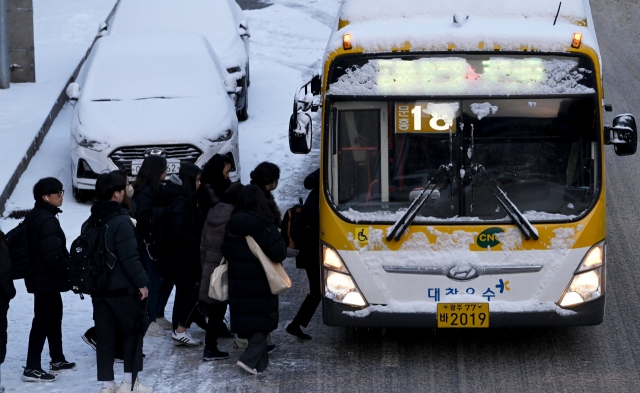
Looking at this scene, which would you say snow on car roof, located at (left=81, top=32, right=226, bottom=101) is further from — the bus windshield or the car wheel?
the bus windshield

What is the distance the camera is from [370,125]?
7883 millimetres

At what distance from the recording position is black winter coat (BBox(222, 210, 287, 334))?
771 centimetres

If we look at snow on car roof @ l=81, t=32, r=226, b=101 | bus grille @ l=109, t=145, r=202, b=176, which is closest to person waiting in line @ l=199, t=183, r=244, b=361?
bus grille @ l=109, t=145, r=202, b=176

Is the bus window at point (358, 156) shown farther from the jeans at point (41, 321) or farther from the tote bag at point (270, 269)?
the jeans at point (41, 321)

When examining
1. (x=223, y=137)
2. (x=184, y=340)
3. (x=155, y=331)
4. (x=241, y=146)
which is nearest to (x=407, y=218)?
(x=184, y=340)

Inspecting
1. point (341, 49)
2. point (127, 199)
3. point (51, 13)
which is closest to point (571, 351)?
point (341, 49)

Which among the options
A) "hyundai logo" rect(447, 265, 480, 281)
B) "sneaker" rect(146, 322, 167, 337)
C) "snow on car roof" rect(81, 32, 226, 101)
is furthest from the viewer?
"snow on car roof" rect(81, 32, 226, 101)

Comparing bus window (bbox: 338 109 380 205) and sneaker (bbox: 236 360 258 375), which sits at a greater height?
bus window (bbox: 338 109 380 205)

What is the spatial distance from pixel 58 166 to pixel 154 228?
19.1 ft

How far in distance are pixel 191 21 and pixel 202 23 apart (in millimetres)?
181

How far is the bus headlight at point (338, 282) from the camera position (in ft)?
25.9

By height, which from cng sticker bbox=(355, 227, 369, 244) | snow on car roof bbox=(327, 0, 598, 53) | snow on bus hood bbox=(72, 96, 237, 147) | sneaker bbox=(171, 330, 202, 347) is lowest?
snow on bus hood bbox=(72, 96, 237, 147)

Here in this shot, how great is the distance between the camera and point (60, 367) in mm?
8055

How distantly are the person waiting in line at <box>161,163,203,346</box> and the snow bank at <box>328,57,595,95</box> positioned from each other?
4.80 feet
